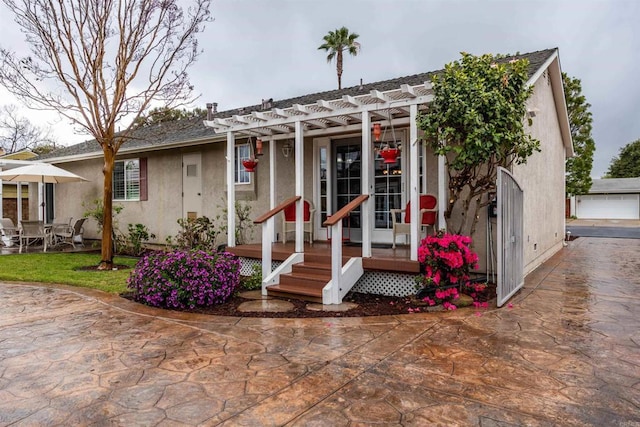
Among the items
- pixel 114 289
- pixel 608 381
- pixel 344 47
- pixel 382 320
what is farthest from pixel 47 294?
pixel 344 47

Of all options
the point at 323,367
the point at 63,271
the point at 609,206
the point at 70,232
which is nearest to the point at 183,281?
the point at 323,367

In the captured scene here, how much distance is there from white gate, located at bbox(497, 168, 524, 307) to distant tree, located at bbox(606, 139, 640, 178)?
47.5m

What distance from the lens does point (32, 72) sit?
7949mm

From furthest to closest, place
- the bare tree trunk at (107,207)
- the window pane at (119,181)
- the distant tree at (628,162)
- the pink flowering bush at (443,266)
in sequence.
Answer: the distant tree at (628,162) → the window pane at (119,181) → the bare tree trunk at (107,207) → the pink flowering bush at (443,266)

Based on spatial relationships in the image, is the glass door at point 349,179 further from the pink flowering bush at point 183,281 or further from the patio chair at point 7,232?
the patio chair at point 7,232

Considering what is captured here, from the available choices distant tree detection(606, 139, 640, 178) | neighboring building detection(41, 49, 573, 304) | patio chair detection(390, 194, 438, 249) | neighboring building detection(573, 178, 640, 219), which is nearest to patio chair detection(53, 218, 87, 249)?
neighboring building detection(41, 49, 573, 304)

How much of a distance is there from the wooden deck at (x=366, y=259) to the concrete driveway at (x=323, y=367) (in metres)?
0.96

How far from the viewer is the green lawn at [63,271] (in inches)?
270

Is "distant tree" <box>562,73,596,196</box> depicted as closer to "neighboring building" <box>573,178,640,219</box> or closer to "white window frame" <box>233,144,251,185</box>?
"neighboring building" <box>573,178,640,219</box>

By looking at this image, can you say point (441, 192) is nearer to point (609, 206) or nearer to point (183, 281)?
point (183, 281)

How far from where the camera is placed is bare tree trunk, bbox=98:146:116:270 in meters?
8.09

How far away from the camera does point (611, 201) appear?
32.5m

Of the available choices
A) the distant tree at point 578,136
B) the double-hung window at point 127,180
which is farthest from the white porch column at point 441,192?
the distant tree at point 578,136

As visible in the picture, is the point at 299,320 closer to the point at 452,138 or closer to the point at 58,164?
the point at 452,138
